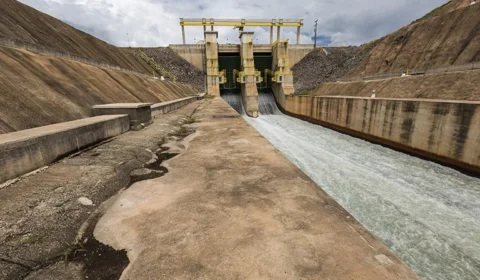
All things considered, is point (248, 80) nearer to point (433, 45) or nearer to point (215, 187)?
point (433, 45)

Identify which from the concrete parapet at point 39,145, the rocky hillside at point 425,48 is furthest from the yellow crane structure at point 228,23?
the concrete parapet at point 39,145

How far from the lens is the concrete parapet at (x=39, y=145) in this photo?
3.40 m

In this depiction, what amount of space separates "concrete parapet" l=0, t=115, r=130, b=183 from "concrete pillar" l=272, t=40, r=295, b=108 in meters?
25.8

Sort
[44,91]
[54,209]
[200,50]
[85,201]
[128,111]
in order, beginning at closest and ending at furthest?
[54,209]
[85,201]
[44,91]
[128,111]
[200,50]

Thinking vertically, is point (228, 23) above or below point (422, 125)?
above

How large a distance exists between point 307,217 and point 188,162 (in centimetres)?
297

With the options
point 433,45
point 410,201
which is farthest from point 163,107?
point 433,45

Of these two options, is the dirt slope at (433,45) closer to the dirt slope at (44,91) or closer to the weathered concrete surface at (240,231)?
the weathered concrete surface at (240,231)

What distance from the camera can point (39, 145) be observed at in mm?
3961

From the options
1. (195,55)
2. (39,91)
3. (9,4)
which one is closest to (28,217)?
(39,91)

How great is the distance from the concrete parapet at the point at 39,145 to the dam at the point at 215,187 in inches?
1.0

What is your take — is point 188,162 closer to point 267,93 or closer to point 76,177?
Result: point 76,177

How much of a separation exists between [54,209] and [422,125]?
13.0m

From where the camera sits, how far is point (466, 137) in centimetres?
819
